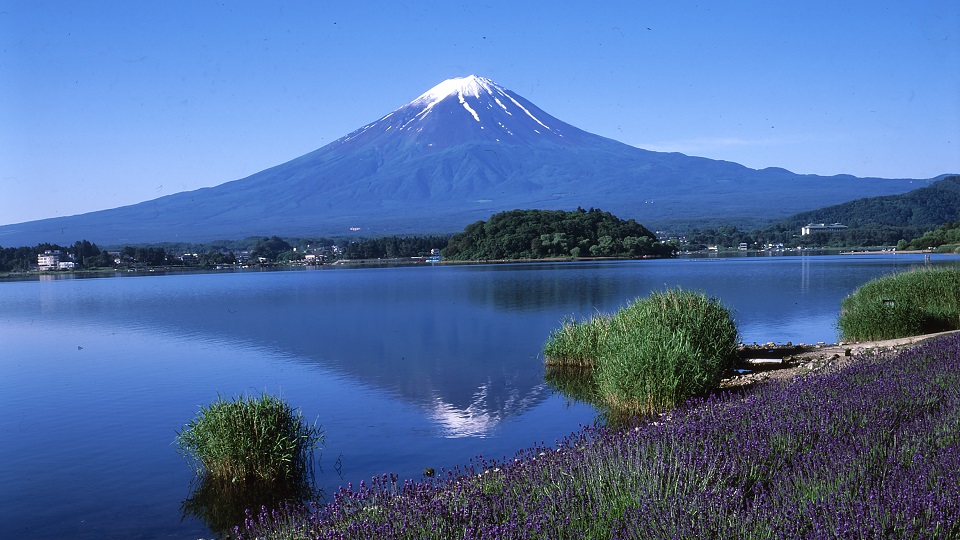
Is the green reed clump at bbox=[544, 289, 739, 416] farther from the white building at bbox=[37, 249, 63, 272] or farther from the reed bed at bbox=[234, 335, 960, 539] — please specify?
the white building at bbox=[37, 249, 63, 272]

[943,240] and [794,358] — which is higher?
[943,240]

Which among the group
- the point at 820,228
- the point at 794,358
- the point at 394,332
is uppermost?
the point at 820,228

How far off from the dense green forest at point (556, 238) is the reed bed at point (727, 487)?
10132 centimetres

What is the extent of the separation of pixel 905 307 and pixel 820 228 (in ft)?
525

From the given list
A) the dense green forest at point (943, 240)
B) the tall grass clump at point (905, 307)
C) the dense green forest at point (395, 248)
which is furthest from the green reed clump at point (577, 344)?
the dense green forest at point (395, 248)

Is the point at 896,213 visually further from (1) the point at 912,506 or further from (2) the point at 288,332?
(1) the point at 912,506

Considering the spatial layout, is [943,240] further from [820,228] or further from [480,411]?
[480,411]

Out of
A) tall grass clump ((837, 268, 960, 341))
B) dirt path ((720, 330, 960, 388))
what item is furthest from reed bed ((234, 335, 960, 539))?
tall grass clump ((837, 268, 960, 341))

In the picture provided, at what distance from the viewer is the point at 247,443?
11.2m

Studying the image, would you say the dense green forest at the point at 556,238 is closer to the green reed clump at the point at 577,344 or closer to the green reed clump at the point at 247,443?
the green reed clump at the point at 577,344

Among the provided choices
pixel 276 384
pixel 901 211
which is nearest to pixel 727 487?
pixel 276 384

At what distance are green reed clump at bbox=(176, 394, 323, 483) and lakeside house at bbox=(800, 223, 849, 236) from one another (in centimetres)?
16650

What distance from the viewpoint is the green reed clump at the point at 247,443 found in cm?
1116

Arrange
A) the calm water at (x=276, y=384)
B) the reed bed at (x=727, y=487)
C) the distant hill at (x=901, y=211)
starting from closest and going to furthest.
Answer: the reed bed at (x=727, y=487), the calm water at (x=276, y=384), the distant hill at (x=901, y=211)
